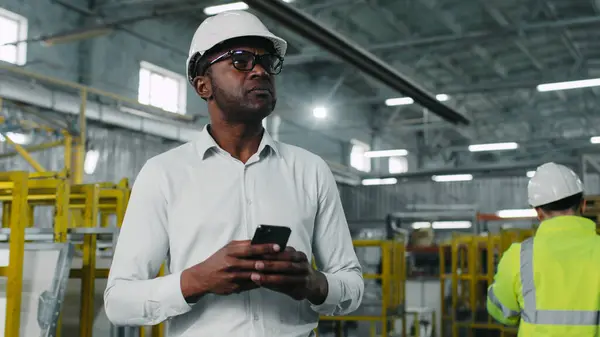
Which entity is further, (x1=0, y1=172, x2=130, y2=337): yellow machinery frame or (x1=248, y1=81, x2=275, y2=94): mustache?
(x1=0, y1=172, x2=130, y2=337): yellow machinery frame

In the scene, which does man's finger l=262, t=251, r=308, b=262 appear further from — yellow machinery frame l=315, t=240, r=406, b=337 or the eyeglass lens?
yellow machinery frame l=315, t=240, r=406, b=337

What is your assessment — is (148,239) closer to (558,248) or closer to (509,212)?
(558,248)

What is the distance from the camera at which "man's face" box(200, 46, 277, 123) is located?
162cm

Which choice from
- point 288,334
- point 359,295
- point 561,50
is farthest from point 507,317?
point 561,50

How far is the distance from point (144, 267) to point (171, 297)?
0.14 metres

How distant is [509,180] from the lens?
22641mm

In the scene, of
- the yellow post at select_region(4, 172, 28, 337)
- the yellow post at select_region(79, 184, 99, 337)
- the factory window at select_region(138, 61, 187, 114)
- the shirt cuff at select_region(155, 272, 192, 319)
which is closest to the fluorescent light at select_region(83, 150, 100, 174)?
the factory window at select_region(138, 61, 187, 114)

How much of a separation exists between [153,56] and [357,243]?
754 cm

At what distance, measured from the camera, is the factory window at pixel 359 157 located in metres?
22.2

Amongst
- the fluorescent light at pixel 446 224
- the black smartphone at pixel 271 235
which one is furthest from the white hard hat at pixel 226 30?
the fluorescent light at pixel 446 224

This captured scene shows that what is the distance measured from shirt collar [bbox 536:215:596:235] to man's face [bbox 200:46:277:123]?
215 cm

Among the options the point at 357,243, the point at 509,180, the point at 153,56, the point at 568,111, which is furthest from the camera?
the point at 509,180

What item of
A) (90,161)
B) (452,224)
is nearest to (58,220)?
(90,161)

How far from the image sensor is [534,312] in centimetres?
325
